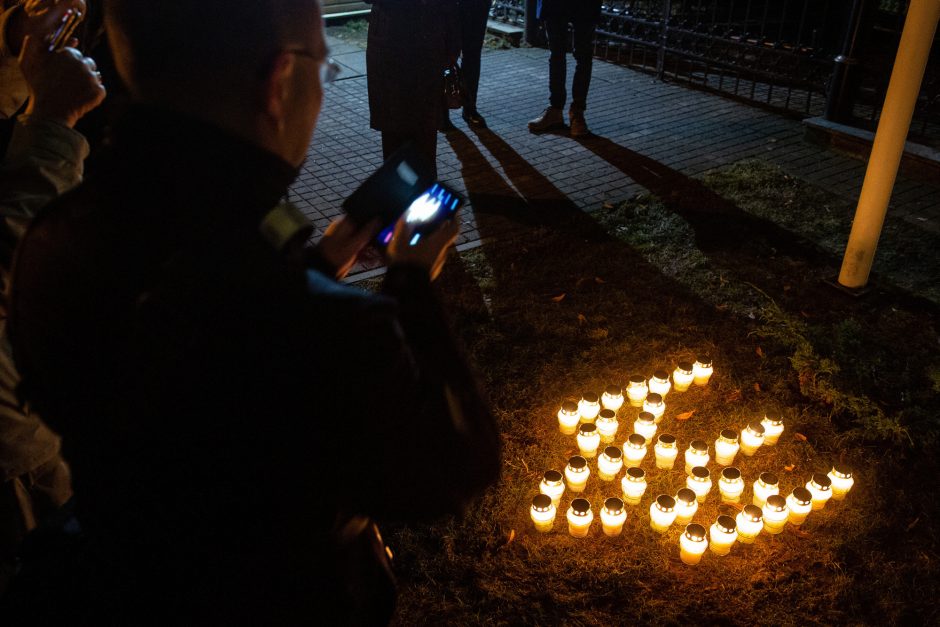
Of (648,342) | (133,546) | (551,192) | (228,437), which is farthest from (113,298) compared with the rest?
(551,192)

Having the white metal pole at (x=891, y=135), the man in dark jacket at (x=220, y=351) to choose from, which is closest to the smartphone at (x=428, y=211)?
the man in dark jacket at (x=220, y=351)

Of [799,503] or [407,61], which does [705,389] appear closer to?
[799,503]

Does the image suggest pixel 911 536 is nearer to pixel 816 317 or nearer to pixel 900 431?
pixel 900 431

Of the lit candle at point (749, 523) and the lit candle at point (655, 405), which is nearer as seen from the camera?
the lit candle at point (749, 523)

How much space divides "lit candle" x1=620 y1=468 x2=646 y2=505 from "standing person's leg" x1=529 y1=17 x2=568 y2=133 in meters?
5.60

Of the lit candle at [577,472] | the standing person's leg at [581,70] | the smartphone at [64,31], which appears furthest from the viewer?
the standing person's leg at [581,70]

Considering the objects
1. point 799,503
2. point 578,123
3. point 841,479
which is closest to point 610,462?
point 799,503

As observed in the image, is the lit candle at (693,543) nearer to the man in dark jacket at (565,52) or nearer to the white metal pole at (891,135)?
the white metal pole at (891,135)

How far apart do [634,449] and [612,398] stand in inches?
15.6

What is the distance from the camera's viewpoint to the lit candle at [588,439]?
3.70 metres

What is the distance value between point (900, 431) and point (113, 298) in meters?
3.98

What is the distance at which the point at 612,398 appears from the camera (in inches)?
155

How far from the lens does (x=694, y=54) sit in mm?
9633

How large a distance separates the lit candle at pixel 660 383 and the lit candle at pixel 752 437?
49 centimetres
